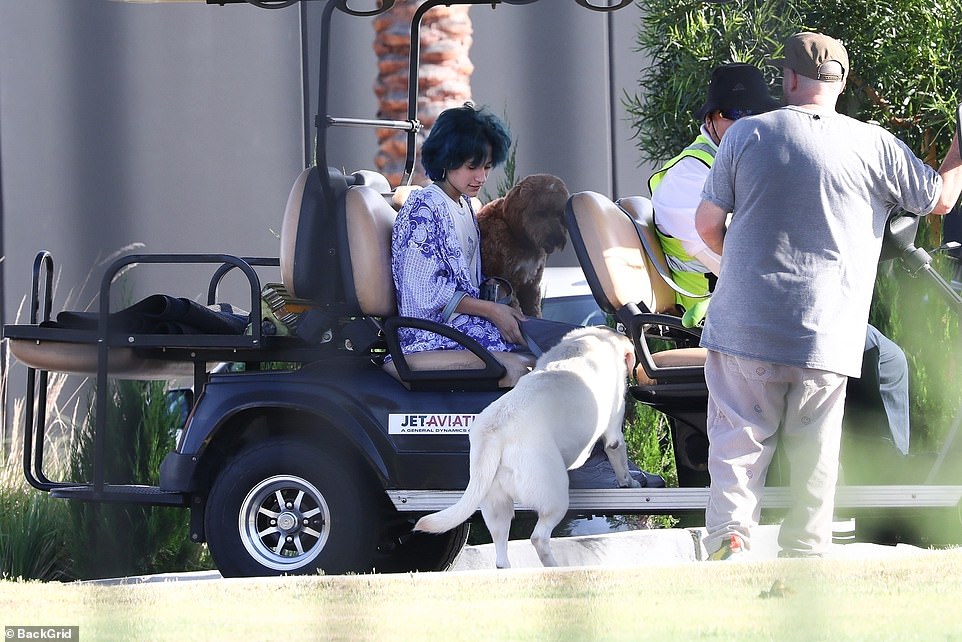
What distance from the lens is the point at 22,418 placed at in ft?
21.5

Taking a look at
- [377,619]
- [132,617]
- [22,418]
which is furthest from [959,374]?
[22,418]

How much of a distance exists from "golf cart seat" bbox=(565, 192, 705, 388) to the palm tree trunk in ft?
9.80

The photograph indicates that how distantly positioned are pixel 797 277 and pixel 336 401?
1545 mm

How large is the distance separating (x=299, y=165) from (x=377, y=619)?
14.7ft

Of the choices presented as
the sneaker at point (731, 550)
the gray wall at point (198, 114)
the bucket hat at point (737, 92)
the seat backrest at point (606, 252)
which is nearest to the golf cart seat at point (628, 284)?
the seat backrest at point (606, 252)

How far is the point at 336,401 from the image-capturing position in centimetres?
440

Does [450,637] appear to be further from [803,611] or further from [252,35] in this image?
[252,35]

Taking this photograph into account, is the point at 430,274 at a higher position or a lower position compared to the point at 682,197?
lower

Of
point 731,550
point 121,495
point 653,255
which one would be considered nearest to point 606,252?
point 653,255

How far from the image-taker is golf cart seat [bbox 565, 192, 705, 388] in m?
4.35

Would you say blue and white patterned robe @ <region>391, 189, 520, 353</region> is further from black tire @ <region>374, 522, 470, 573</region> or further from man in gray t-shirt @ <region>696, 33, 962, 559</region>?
man in gray t-shirt @ <region>696, 33, 962, 559</region>

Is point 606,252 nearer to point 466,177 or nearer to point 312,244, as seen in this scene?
point 466,177

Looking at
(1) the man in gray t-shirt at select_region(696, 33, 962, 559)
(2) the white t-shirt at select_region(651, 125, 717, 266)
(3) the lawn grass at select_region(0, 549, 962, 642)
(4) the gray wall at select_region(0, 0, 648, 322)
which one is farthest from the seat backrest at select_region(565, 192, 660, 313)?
(4) the gray wall at select_region(0, 0, 648, 322)

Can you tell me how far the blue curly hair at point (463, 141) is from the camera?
4617 millimetres
